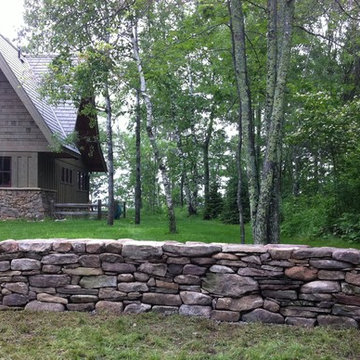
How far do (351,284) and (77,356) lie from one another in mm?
2659

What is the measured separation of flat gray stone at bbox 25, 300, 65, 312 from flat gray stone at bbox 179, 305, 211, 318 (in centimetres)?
138

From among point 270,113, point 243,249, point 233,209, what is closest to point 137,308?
point 243,249

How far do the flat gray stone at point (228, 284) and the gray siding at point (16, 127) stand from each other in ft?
39.8

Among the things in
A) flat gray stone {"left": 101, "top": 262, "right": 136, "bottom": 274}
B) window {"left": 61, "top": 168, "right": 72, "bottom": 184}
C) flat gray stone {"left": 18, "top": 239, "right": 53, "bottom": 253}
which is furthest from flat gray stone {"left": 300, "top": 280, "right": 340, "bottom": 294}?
window {"left": 61, "top": 168, "right": 72, "bottom": 184}

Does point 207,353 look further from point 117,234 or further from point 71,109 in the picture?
point 71,109

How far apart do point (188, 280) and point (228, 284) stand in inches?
17.3

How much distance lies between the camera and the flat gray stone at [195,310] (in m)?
4.61

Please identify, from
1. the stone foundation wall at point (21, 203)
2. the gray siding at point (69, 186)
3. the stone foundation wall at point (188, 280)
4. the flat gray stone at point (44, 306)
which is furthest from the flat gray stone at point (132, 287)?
the gray siding at point (69, 186)

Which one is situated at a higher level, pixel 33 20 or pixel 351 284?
pixel 33 20

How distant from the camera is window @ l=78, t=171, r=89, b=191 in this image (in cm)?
2181

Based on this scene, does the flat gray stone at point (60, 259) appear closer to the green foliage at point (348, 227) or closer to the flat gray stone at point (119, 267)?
the flat gray stone at point (119, 267)

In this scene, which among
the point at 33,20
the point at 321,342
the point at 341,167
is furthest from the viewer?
the point at 33,20

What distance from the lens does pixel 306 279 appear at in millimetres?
4367

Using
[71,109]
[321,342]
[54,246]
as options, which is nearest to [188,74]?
[71,109]
